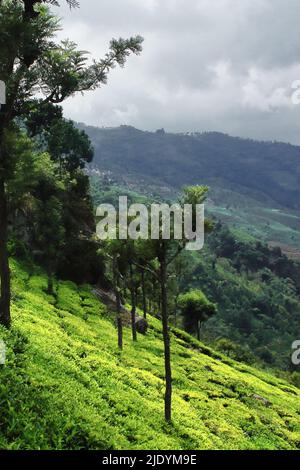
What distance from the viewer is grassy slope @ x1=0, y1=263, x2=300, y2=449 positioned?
2183 centimetres

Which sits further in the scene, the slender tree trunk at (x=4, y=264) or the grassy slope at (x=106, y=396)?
the slender tree trunk at (x=4, y=264)

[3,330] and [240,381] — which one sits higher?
[3,330]

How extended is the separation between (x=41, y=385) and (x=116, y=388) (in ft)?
29.9

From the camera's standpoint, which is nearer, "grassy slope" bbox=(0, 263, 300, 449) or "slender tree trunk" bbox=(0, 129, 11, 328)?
"grassy slope" bbox=(0, 263, 300, 449)

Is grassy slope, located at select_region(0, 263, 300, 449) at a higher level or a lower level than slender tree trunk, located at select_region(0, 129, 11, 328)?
lower

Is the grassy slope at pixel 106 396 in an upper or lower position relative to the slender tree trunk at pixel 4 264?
lower

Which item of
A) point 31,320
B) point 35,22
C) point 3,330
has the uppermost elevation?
point 35,22

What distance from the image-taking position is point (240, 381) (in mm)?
64312

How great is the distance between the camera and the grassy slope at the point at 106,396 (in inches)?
859

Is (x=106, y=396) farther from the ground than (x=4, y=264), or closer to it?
closer to it

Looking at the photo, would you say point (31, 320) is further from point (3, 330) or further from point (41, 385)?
point (41, 385)

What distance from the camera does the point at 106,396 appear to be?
29625 millimetres
